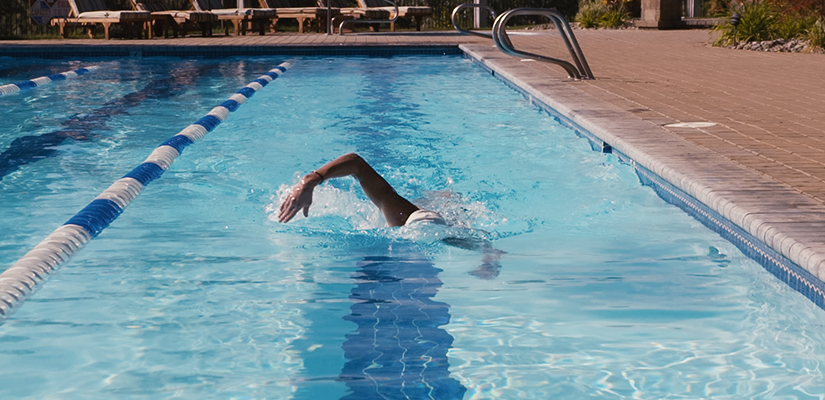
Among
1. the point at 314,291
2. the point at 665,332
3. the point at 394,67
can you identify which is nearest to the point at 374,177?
the point at 314,291

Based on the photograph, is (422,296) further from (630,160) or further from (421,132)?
(421,132)

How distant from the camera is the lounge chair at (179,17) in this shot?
16531mm

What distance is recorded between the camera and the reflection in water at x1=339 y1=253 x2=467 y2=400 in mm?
2711

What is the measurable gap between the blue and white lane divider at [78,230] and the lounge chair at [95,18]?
9611 millimetres

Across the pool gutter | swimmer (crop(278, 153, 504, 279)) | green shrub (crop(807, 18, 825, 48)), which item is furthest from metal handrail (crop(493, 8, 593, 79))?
swimmer (crop(278, 153, 504, 279))

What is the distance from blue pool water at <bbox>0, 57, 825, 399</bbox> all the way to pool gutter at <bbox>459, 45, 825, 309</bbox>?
0.09 metres

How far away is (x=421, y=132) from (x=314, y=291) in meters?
4.24

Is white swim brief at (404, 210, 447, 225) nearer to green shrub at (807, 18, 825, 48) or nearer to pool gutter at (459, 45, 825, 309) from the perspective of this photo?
pool gutter at (459, 45, 825, 309)

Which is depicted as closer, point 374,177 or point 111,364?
point 111,364

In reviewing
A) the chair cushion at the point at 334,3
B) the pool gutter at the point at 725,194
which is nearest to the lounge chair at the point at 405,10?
the chair cushion at the point at 334,3

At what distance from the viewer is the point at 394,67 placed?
43.0 ft

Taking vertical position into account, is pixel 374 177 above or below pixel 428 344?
above

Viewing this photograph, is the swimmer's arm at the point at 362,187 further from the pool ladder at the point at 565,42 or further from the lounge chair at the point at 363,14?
the lounge chair at the point at 363,14

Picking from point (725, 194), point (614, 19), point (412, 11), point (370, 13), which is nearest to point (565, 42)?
point (725, 194)
